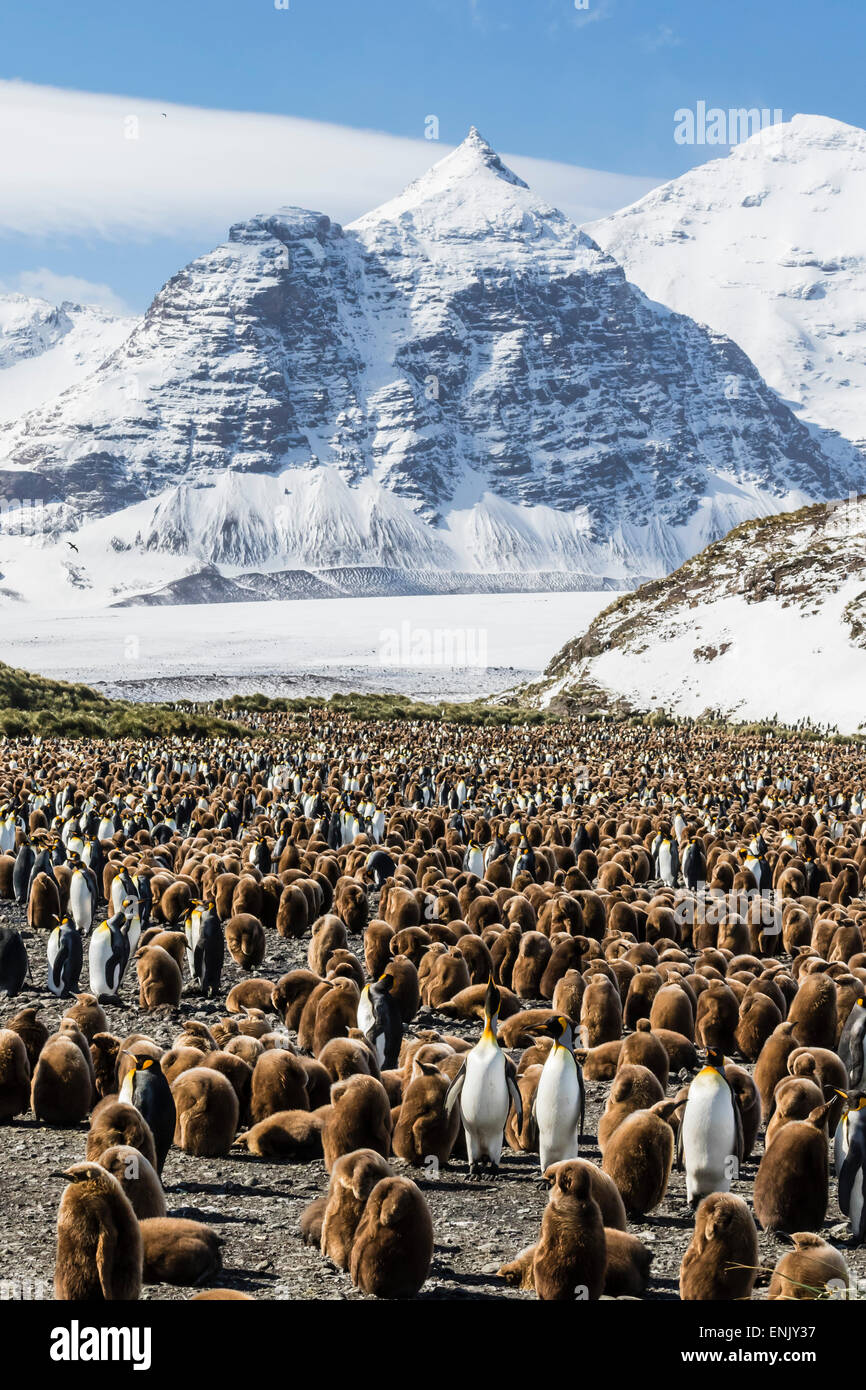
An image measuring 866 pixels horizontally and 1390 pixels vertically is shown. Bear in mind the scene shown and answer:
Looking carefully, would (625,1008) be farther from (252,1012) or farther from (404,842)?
(404,842)

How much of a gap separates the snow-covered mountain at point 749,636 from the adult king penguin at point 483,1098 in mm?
35496

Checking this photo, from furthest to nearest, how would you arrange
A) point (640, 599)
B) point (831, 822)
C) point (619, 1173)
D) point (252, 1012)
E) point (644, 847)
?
point (640, 599) → point (831, 822) → point (644, 847) → point (252, 1012) → point (619, 1173)

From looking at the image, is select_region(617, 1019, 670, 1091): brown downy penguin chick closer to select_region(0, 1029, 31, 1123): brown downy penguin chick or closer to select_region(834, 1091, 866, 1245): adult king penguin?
select_region(834, 1091, 866, 1245): adult king penguin

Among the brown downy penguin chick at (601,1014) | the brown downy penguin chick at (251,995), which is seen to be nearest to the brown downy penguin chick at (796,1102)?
the brown downy penguin chick at (601,1014)

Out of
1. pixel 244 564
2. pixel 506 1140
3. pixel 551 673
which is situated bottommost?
pixel 506 1140

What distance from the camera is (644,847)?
52.2ft

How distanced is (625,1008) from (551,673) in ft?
163

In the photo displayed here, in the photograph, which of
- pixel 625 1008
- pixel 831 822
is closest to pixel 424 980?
pixel 625 1008

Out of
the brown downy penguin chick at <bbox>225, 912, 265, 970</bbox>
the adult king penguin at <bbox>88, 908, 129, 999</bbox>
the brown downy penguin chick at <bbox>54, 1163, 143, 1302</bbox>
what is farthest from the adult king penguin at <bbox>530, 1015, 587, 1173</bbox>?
the brown downy penguin chick at <bbox>225, 912, 265, 970</bbox>

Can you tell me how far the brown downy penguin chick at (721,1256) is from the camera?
15.7 ft

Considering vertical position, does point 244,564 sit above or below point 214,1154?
above

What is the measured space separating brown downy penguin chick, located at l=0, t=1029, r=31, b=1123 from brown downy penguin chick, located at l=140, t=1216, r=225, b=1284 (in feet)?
6.75

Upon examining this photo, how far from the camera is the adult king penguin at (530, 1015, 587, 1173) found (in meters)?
6.32
